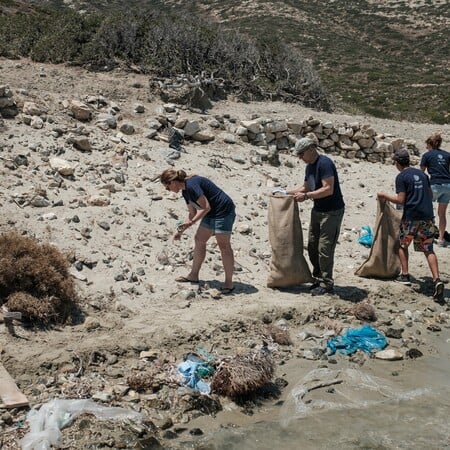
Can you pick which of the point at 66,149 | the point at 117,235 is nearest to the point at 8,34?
the point at 66,149

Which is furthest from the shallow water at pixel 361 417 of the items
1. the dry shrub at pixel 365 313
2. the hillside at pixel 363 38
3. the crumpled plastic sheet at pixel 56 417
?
the hillside at pixel 363 38

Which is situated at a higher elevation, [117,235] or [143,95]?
[143,95]

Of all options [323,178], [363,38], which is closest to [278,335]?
[323,178]

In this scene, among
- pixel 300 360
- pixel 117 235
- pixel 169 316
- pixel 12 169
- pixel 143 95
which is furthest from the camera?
pixel 143 95

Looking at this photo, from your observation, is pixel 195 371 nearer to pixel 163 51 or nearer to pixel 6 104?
pixel 6 104

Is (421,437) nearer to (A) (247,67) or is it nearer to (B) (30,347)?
(B) (30,347)

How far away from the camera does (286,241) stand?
20.8 feet

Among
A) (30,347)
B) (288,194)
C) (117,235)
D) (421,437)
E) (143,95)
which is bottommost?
(421,437)

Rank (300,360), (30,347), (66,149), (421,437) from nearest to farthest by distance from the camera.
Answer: (421,437) < (30,347) < (300,360) < (66,149)

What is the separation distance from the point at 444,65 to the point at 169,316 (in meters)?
36.0

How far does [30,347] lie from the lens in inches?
191

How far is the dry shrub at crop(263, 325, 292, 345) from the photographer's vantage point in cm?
548

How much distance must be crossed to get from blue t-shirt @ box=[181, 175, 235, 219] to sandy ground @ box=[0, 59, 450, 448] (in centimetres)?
88

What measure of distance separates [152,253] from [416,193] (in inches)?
118
